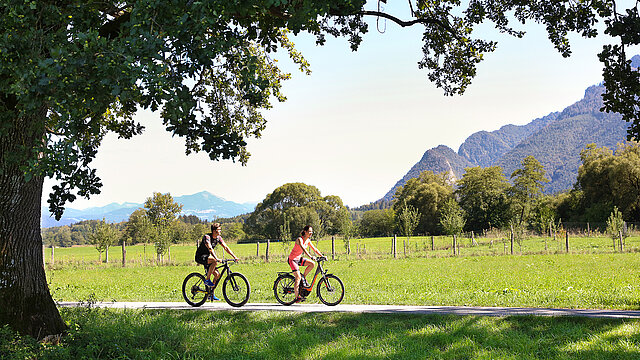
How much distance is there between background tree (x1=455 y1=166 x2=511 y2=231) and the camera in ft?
205

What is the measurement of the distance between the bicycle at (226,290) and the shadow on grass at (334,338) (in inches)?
49.4

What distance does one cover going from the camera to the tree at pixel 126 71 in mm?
4918

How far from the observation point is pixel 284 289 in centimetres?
1094

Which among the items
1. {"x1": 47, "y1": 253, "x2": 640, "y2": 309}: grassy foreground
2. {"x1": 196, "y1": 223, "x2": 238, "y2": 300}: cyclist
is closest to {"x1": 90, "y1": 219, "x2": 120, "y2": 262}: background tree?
{"x1": 47, "y1": 253, "x2": 640, "y2": 309}: grassy foreground

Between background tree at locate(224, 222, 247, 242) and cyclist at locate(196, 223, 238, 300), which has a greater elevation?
cyclist at locate(196, 223, 238, 300)

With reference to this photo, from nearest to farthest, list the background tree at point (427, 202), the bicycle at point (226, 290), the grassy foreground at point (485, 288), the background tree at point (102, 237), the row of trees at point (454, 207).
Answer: the bicycle at point (226, 290)
the grassy foreground at point (485, 288)
the background tree at point (102, 237)
the row of trees at point (454, 207)
the background tree at point (427, 202)

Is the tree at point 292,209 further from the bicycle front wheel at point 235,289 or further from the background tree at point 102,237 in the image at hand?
the bicycle front wheel at point 235,289

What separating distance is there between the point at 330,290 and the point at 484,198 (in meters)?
58.3

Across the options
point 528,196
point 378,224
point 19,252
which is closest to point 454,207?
point 528,196

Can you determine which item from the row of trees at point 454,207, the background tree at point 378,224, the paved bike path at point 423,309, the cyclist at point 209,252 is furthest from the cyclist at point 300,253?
the background tree at point 378,224

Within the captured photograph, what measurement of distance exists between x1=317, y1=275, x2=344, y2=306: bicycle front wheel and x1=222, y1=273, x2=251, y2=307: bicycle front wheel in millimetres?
1719

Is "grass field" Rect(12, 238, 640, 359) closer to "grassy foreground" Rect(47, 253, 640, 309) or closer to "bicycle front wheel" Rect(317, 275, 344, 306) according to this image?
"grassy foreground" Rect(47, 253, 640, 309)

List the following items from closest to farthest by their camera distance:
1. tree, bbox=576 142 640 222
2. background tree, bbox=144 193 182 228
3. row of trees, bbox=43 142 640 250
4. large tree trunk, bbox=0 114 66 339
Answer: large tree trunk, bbox=0 114 66 339 < row of trees, bbox=43 142 640 250 < tree, bbox=576 142 640 222 < background tree, bbox=144 193 182 228

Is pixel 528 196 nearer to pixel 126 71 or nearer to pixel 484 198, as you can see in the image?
pixel 484 198
